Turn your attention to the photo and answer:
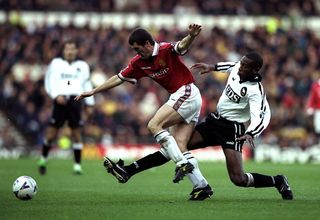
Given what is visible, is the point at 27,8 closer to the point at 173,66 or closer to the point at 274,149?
the point at 274,149

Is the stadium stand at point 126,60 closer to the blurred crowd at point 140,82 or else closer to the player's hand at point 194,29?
the blurred crowd at point 140,82

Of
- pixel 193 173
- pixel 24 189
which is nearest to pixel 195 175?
pixel 193 173

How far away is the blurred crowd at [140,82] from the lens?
1047 inches

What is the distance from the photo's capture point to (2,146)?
26062 mm

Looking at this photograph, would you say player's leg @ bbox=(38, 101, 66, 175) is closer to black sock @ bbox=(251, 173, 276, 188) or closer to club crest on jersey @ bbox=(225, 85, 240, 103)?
club crest on jersey @ bbox=(225, 85, 240, 103)

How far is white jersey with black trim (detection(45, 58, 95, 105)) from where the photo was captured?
685 inches

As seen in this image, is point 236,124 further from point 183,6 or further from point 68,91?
point 183,6

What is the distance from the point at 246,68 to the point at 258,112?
0.60 metres

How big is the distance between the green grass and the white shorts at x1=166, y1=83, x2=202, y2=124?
119cm

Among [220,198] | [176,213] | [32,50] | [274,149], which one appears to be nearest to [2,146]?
[32,50]

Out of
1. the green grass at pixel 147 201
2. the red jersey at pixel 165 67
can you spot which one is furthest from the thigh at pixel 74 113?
the red jersey at pixel 165 67

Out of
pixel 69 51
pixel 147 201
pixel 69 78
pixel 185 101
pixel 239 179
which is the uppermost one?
pixel 69 51

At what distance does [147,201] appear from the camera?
11172 millimetres

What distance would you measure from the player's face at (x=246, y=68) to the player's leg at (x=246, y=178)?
104 cm
